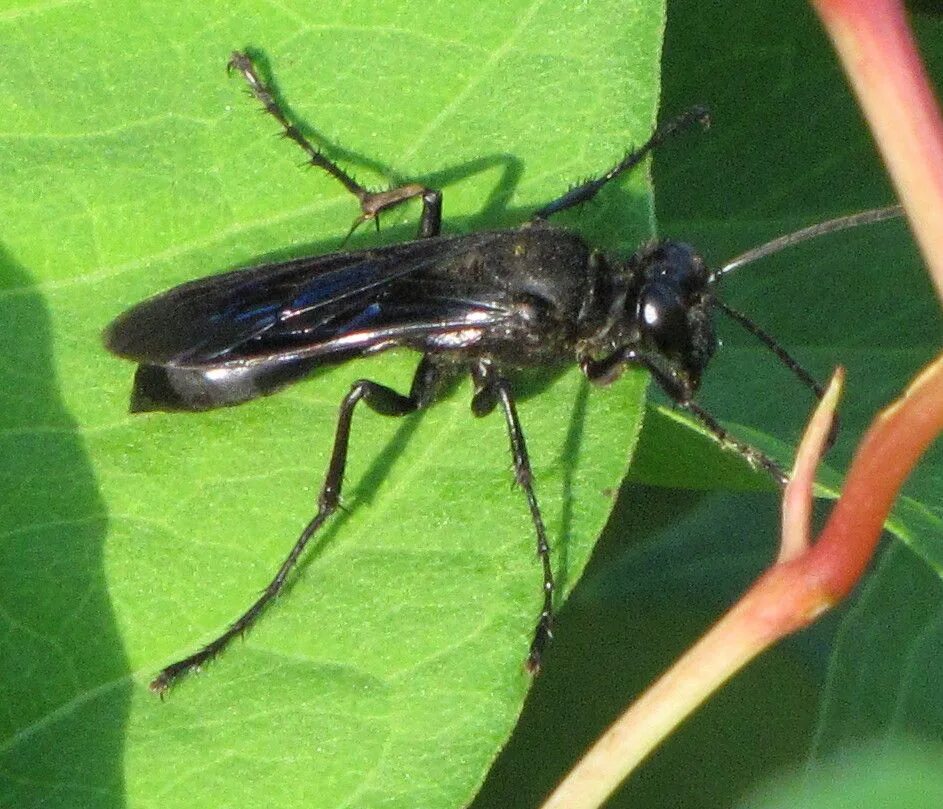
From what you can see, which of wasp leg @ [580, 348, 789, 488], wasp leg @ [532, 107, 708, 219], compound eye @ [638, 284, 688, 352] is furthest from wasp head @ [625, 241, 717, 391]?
wasp leg @ [532, 107, 708, 219]

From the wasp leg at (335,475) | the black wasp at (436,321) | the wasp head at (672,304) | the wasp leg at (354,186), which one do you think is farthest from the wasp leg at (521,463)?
the wasp head at (672,304)

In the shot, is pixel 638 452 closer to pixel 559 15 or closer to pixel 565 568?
pixel 565 568

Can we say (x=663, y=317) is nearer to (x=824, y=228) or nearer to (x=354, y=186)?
(x=824, y=228)

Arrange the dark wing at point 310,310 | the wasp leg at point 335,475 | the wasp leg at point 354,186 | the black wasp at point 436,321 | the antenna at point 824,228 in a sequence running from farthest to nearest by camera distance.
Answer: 1. the dark wing at point 310,310
2. the black wasp at point 436,321
3. the wasp leg at point 354,186
4. the wasp leg at point 335,475
5. the antenna at point 824,228

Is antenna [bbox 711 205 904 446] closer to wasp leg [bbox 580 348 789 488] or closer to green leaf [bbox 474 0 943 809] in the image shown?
green leaf [bbox 474 0 943 809]

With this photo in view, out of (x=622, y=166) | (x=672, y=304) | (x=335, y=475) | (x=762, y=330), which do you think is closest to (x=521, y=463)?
(x=335, y=475)

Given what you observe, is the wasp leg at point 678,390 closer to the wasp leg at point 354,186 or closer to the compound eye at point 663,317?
the compound eye at point 663,317
